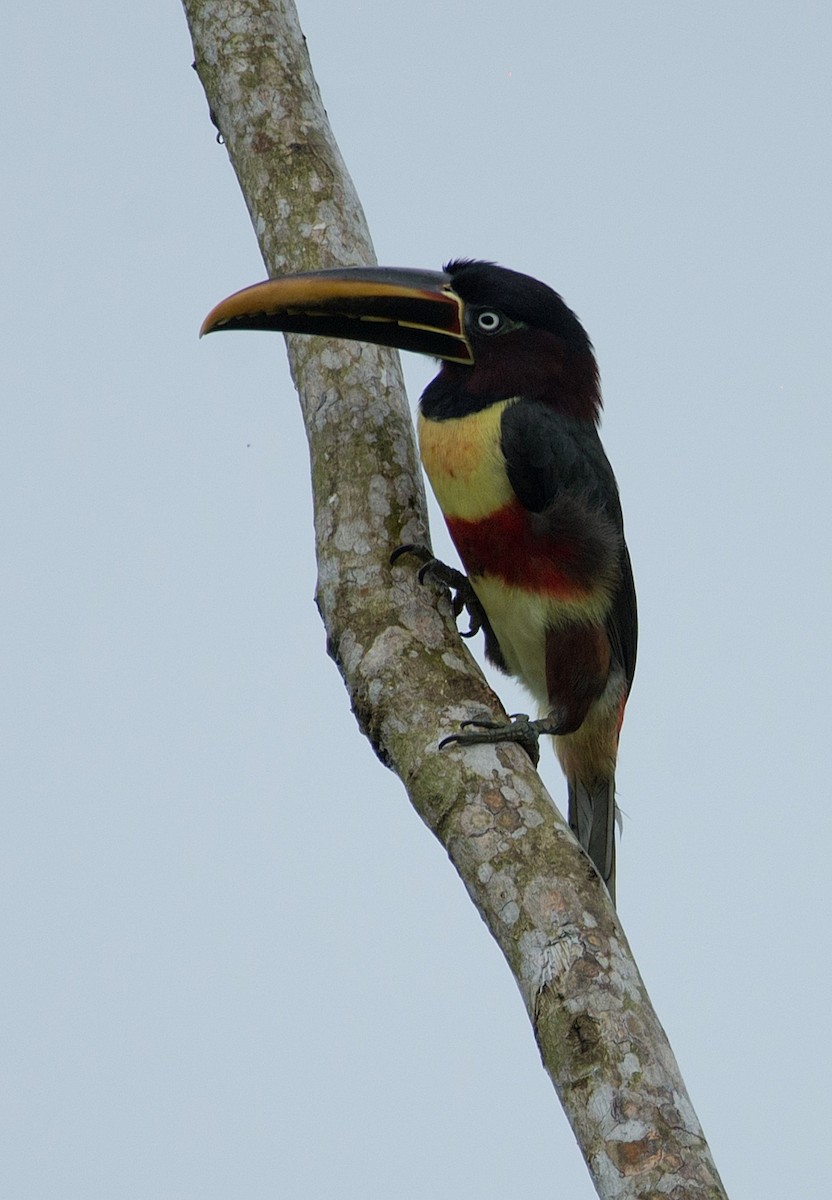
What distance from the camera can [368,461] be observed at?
3.30 m

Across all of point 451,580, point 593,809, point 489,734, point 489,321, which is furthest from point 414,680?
point 593,809

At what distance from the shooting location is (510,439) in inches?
136

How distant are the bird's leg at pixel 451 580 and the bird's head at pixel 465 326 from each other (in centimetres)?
42

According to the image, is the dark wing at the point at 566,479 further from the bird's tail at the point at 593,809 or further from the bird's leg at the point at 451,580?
the bird's tail at the point at 593,809

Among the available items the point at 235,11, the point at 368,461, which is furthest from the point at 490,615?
the point at 235,11

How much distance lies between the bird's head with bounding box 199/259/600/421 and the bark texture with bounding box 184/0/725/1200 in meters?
0.14

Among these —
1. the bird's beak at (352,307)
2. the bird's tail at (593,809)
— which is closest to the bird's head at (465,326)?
the bird's beak at (352,307)

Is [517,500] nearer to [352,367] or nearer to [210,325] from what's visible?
[352,367]

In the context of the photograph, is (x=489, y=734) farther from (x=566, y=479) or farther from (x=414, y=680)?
(x=566, y=479)

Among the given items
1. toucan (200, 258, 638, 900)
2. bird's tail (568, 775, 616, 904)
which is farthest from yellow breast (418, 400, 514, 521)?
bird's tail (568, 775, 616, 904)

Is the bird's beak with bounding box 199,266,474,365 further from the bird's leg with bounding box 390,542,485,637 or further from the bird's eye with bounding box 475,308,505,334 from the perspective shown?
the bird's leg with bounding box 390,542,485,637

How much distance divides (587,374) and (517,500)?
1.51 feet

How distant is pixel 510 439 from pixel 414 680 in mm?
852

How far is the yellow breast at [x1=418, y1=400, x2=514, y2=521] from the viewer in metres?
3.47
